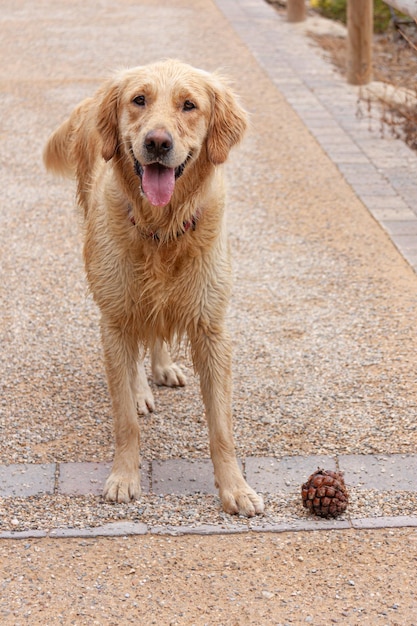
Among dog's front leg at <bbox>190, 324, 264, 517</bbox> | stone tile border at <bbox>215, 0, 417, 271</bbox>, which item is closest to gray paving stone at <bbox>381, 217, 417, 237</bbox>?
stone tile border at <bbox>215, 0, 417, 271</bbox>

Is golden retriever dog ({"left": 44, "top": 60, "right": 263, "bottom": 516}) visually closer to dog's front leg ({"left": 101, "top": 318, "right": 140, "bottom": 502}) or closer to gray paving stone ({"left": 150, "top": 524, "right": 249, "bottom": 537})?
dog's front leg ({"left": 101, "top": 318, "right": 140, "bottom": 502})

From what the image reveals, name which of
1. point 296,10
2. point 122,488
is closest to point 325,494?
point 122,488

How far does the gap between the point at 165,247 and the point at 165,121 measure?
0.52 metres

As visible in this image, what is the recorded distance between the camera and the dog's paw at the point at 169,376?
190 inches

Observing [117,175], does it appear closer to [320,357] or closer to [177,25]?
[320,357]

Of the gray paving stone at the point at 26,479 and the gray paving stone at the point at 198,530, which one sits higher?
the gray paving stone at the point at 198,530

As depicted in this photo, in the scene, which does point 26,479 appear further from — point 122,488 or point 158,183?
point 158,183

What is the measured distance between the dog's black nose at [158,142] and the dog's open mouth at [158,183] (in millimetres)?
94

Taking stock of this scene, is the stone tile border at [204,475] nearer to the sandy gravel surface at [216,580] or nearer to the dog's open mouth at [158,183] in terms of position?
the sandy gravel surface at [216,580]

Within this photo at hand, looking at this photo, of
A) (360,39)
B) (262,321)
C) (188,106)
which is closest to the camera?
(188,106)

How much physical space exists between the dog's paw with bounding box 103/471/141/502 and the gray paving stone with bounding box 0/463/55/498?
0.76 ft

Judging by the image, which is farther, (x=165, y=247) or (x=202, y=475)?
(x=202, y=475)

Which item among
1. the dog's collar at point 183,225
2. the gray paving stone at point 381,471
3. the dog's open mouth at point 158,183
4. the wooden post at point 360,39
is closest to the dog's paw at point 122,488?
the gray paving stone at point 381,471

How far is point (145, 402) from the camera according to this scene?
459 centimetres
